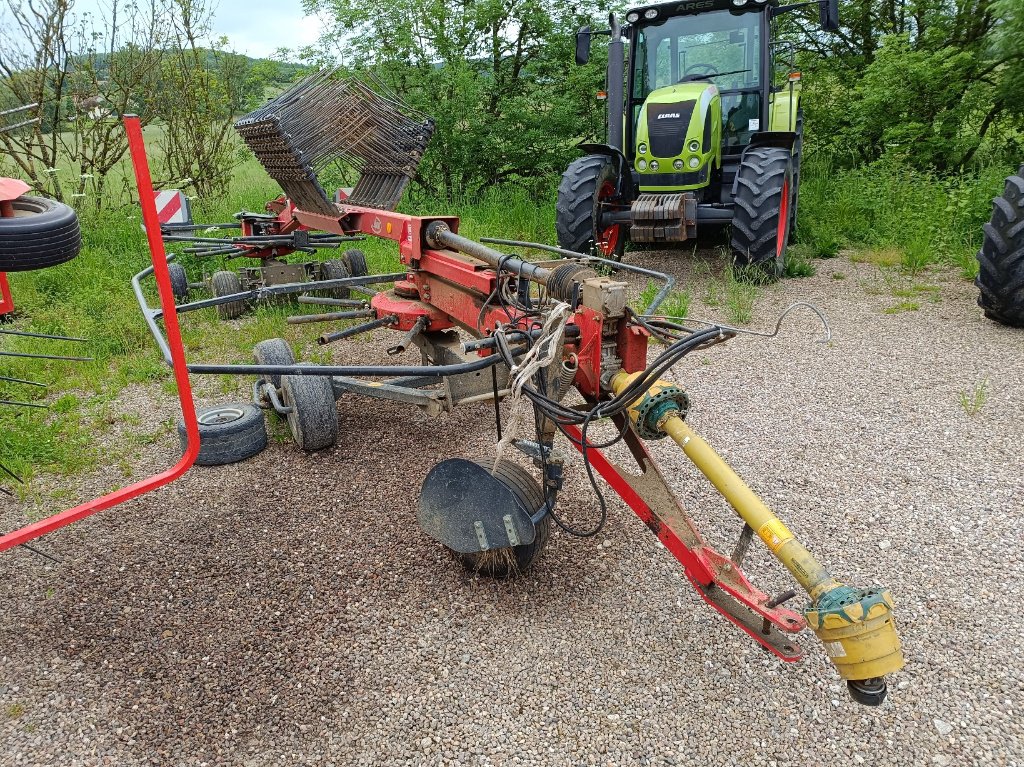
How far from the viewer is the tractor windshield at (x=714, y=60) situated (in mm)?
7117

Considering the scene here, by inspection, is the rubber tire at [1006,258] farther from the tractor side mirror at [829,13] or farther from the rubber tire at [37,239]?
the rubber tire at [37,239]

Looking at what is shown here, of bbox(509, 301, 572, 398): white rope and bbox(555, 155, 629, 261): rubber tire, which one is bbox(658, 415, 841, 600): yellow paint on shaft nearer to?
bbox(509, 301, 572, 398): white rope

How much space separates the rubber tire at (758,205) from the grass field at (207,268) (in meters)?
0.39

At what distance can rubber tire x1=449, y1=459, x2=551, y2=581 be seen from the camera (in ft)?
8.64


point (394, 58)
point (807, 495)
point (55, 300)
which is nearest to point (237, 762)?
point (807, 495)

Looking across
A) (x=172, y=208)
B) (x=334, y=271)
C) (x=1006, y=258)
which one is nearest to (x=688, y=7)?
(x=1006, y=258)

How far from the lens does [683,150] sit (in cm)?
682

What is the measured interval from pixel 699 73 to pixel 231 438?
236 inches

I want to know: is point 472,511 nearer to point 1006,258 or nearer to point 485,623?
point 485,623

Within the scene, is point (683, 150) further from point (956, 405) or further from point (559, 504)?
point (559, 504)

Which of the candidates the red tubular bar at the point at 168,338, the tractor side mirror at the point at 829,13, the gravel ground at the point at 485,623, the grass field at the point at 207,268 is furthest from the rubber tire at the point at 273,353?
the tractor side mirror at the point at 829,13

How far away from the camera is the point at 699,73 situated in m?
7.36

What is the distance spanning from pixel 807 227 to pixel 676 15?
2.99m

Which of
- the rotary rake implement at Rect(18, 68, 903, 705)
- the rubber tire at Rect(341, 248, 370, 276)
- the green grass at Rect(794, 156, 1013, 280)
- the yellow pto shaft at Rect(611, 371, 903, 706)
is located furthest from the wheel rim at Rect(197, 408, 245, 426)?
the green grass at Rect(794, 156, 1013, 280)
